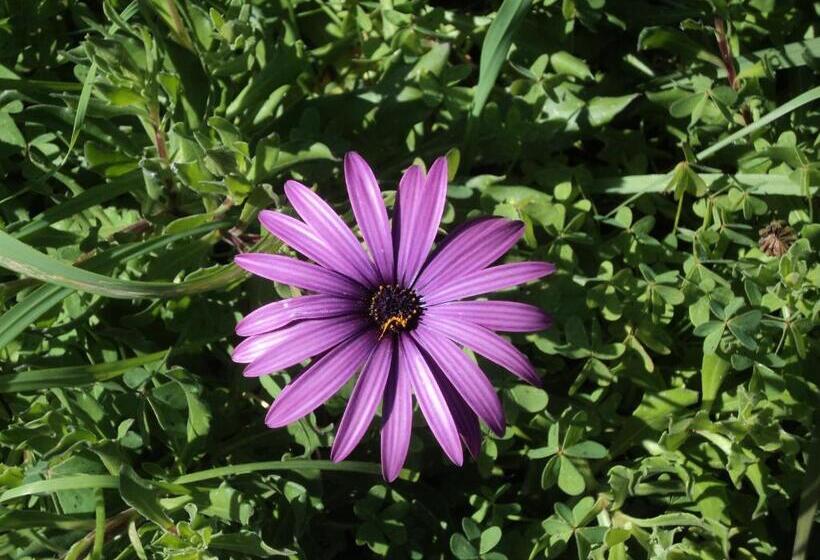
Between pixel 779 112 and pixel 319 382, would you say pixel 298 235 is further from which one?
pixel 779 112

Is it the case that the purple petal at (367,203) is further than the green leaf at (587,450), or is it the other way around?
the green leaf at (587,450)

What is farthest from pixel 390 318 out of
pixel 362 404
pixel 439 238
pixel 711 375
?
pixel 711 375

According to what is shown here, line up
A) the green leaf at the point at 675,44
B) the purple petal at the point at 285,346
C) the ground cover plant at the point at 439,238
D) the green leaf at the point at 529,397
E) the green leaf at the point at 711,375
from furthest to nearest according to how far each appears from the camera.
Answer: the green leaf at the point at 675,44 < the green leaf at the point at 711,375 < the green leaf at the point at 529,397 < the ground cover plant at the point at 439,238 < the purple petal at the point at 285,346

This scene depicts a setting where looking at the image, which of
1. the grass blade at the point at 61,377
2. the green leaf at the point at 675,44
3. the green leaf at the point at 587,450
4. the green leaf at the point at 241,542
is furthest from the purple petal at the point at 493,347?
the green leaf at the point at 675,44

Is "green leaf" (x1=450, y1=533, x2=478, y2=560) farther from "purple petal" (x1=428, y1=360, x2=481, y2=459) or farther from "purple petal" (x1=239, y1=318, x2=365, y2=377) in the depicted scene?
"purple petal" (x1=239, y1=318, x2=365, y2=377)

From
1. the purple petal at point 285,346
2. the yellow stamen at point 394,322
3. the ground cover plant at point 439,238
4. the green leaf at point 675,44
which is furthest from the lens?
the green leaf at point 675,44

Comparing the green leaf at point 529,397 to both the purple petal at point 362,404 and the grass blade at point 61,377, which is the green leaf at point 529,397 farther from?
the grass blade at point 61,377
